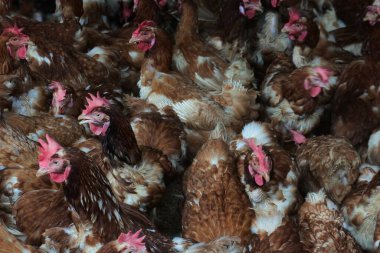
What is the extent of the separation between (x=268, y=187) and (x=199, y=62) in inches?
58.3

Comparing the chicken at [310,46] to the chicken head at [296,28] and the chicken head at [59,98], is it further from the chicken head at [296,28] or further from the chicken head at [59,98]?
the chicken head at [59,98]

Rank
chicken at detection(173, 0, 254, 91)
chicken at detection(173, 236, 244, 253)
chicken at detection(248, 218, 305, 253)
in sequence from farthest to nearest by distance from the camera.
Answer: chicken at detection(173, 0, 254, 91), chicken at detection(248, 218, 305, 253), chicken at detection(173, 236, 244, 253)

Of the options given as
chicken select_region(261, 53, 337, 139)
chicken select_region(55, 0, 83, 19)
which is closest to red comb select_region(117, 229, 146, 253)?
chicken select_region(261, 53, 337, 139)

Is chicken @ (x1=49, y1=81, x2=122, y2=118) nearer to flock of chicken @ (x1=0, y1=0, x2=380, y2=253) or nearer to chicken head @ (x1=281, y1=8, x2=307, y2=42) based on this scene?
flock of chicken @ (x1=0, y1=0, x2=380, y2=253)

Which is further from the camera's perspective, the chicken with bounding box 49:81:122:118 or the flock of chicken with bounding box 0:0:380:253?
the chicken with bounding box 49:81:122:118

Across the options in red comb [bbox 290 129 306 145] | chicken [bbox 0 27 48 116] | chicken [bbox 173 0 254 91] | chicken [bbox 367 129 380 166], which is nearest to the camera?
chicken [bbox 367 129 380 166]

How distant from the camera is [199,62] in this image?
5285 mm

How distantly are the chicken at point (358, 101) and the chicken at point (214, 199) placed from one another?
1031mm

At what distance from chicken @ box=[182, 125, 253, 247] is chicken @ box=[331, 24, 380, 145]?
40.6 inches

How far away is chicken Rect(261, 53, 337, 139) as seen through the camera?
195 inches

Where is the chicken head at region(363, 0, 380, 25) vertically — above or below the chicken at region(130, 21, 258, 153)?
above

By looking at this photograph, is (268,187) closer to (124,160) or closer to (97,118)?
(124,160)

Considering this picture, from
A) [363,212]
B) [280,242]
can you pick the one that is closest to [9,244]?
[280,242]

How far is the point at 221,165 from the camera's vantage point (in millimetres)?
4137
